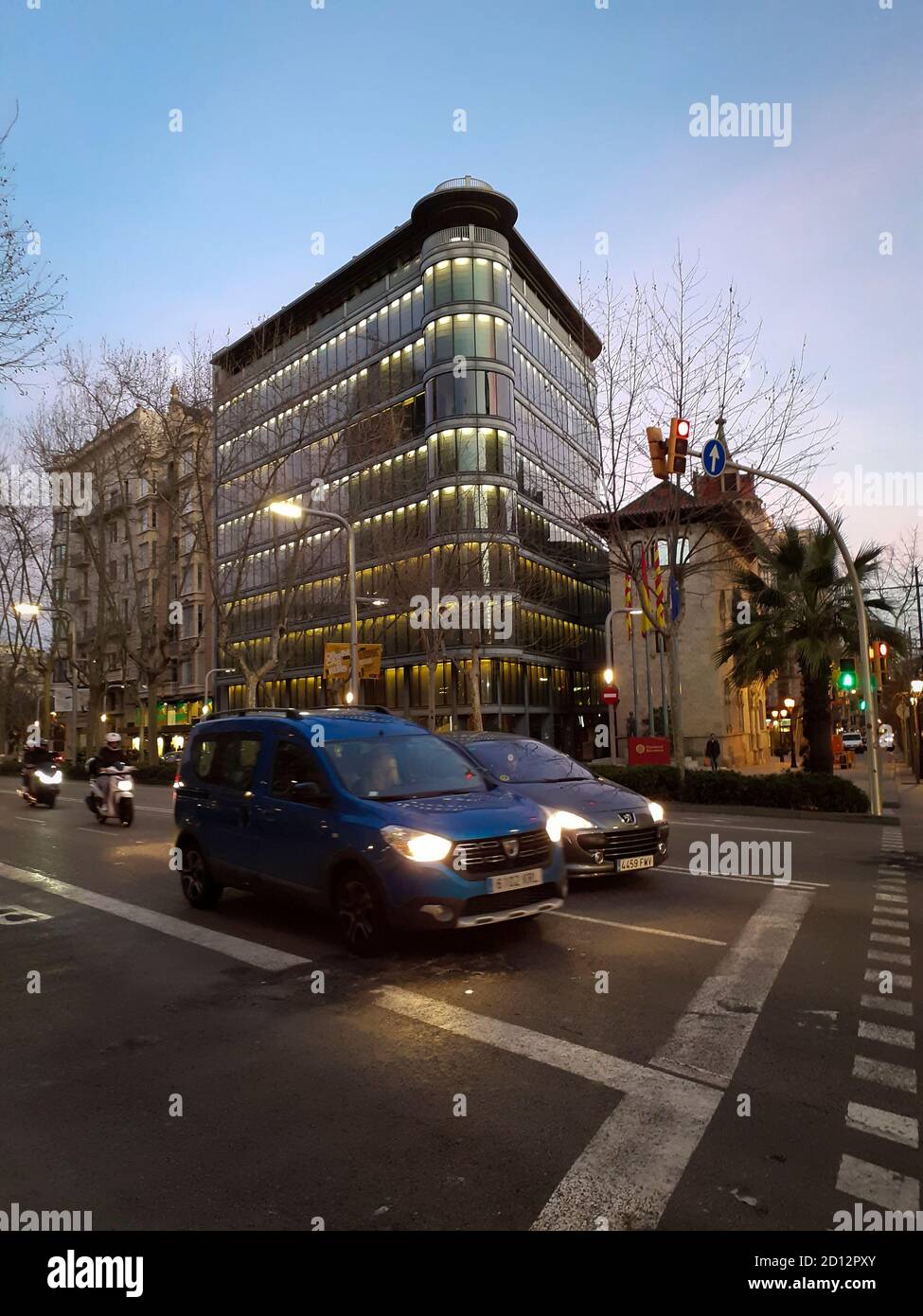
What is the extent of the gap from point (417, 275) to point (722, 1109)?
47874mm

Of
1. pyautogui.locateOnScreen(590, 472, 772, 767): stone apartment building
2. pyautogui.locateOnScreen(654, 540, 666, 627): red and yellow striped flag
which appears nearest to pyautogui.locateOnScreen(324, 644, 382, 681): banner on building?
pyautogui.locateOnScreen(654, 540, 666, 627): red and yellow striped flag

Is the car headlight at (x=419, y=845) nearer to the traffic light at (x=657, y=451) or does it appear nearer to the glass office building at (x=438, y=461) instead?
the traffic light at (x=657, y=451)

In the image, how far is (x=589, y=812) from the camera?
29.5ft

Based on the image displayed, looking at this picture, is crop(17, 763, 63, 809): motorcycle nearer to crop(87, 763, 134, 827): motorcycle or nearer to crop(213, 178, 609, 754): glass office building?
crop(87, 763, 134, 827): motorcycle

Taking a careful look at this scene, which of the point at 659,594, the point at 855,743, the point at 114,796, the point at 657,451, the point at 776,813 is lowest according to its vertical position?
the point at 855,743

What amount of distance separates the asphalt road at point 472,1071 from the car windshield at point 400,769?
1273mm

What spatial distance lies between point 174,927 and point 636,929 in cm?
427

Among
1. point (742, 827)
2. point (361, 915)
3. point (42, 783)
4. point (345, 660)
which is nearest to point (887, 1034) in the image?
point (361, 915)

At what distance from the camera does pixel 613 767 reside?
2123cm

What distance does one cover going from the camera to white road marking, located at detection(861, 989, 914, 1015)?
5297mm

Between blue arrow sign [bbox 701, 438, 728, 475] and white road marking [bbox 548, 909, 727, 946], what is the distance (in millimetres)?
7928

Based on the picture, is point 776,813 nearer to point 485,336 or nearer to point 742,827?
point 742,827

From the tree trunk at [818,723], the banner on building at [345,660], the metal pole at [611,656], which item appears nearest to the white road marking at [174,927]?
the banner on building at [345,660]
